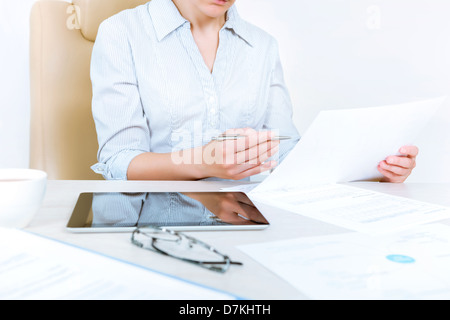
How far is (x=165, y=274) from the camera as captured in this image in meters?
0.36

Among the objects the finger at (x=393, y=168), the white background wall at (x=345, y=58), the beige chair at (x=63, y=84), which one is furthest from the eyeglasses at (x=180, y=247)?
the white background wall at (x=345, y=58)

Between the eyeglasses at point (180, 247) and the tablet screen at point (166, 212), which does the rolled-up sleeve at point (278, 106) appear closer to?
the tablet screen at point (166, 212)

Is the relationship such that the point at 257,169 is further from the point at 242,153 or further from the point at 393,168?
the point at 393,168

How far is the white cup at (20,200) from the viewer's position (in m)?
0.44

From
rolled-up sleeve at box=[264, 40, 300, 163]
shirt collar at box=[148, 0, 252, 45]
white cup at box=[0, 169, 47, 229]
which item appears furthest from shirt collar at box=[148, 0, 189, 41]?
white cup at box=[0, 169, 47, 229]

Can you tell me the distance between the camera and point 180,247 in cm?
42

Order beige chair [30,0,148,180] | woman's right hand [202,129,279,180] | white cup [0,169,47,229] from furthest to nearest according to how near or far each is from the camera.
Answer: beige chair [30,0,148,180], woman's right hand [202,129,279,180], white cup [0,169,47,229]

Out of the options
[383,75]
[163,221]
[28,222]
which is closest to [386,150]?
[163,221]

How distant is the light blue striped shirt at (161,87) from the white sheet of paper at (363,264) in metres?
0.57

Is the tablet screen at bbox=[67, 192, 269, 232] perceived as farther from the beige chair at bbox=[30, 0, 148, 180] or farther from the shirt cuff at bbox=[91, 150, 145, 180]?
the beige chair at bbox=[30, 0, 148, 180]

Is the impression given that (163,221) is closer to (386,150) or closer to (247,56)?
(386,150)

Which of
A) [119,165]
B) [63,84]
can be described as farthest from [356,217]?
[63,84]

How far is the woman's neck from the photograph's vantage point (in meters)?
1.11

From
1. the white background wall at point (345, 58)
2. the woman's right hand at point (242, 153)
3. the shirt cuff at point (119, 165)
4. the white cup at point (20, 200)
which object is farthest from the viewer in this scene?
the white background wall at point (345, 58)
